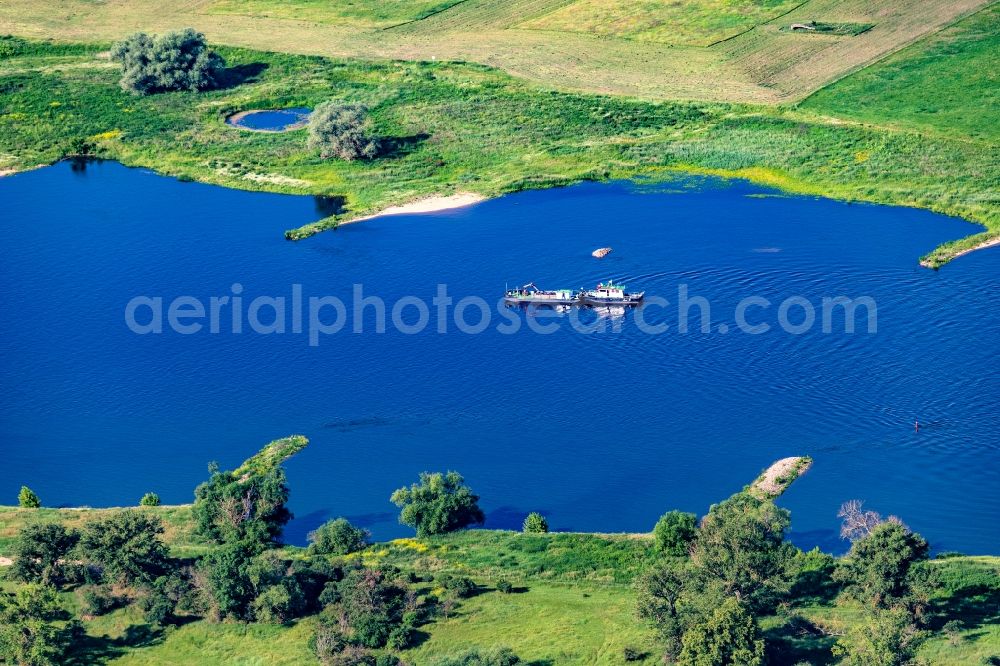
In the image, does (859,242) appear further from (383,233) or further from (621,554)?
(621,554)

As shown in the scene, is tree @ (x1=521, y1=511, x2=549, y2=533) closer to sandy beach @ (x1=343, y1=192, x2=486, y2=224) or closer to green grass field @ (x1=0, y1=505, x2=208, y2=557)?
green grass field @ (x1=0, y1=505, x2=208, y2=557)

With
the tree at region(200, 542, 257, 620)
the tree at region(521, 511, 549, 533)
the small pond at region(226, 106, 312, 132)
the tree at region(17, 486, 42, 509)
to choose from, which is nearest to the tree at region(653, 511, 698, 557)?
the tree at region(521, 511, 549, 533)

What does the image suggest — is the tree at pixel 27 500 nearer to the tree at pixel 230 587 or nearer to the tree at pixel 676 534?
the tree at pixel 230 587

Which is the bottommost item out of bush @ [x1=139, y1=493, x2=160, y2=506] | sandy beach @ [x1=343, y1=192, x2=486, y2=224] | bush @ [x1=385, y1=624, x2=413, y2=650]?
bush @ [x1=385, y1=624, x2=413, y2=650]

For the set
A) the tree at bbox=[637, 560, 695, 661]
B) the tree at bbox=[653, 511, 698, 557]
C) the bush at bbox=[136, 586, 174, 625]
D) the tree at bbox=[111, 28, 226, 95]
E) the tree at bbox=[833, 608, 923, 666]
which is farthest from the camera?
the tree at bbox=[111, 28, 226, 95]

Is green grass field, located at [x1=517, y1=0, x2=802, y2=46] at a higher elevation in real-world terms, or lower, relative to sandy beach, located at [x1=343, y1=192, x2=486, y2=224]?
higher

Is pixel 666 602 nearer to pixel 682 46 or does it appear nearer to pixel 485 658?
pixel 485 658

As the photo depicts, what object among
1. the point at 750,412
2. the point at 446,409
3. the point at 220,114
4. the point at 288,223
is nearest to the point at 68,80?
the point at 220,114
